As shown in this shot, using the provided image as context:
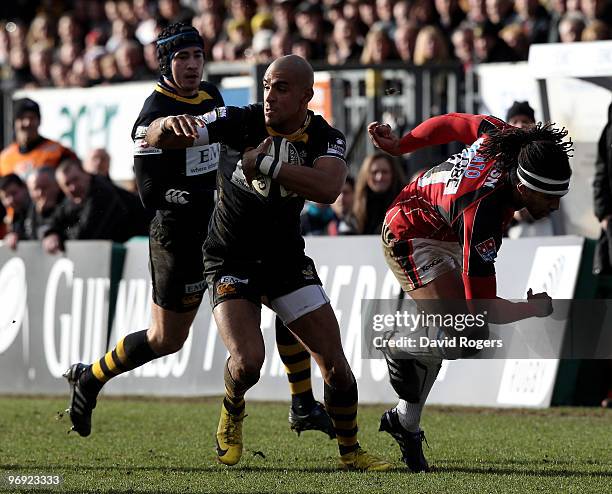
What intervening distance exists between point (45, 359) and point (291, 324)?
652cm

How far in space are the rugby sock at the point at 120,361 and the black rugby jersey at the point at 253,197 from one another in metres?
1.43

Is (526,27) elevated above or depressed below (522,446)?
above

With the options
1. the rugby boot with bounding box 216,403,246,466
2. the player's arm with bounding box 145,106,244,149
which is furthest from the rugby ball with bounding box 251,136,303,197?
the rugby boot with bounding box 216,403,246,466

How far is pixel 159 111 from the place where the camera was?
916 centimetres

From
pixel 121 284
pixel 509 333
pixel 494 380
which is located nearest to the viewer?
pixel 509 333

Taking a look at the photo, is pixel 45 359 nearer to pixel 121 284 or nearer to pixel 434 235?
pixel 121 284

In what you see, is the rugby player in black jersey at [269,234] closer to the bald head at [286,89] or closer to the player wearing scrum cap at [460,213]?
the bald head at [286,89]

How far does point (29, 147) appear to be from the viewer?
15.4m

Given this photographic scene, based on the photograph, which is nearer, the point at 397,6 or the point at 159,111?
the point at 159,111

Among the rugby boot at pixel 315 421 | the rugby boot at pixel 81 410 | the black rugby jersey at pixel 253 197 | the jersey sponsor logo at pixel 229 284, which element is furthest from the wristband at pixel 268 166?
the rugby boot at pixel 81 410

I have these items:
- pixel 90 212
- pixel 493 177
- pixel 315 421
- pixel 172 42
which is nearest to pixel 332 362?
pixel 315 421

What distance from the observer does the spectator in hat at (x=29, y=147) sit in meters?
15.0

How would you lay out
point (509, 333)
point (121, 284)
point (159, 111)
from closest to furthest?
point (159, 111)
point (509, 333)
point (121, 284)

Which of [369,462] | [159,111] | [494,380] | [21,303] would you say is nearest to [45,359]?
[21,303]
